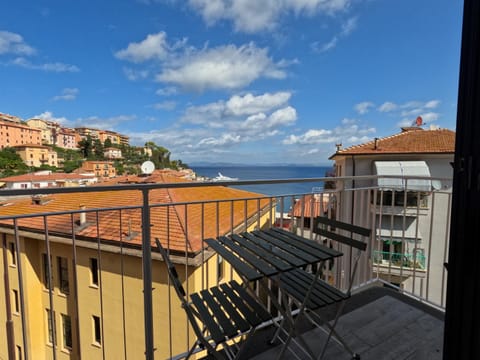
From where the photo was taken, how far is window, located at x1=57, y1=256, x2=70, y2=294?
24.6ft

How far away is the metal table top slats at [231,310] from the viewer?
1448 millimetres

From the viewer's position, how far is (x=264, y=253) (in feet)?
5.40

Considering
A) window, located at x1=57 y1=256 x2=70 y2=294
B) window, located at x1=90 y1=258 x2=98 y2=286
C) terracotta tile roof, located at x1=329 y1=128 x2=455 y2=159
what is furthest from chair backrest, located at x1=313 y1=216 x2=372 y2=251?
terracotta tile roof, located at x1=329 y1=128 x2=455 y2=159

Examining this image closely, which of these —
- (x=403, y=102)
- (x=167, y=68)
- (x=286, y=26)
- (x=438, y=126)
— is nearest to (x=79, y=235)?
(x=286, y=26)

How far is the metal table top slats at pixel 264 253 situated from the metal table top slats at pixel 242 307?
1.06 ft

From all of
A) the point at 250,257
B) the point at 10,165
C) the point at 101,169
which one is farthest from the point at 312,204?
the point at 10,165

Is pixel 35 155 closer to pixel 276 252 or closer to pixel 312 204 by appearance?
pixel 312 204

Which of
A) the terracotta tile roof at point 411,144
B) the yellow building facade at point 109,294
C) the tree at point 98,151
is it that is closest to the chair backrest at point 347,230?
the yellow building facade at point 109,294

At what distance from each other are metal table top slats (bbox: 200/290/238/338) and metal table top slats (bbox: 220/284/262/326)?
0.09 meters

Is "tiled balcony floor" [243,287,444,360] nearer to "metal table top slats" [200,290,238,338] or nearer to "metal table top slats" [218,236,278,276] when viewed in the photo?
"metal table top slats" [200,290,238,338]

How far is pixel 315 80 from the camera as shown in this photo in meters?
23.6

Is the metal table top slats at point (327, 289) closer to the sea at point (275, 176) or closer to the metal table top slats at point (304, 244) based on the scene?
the metal table top slats at point (304, 244)

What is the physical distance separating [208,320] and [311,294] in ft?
2.37

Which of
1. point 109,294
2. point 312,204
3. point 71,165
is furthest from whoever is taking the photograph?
point 71,165
